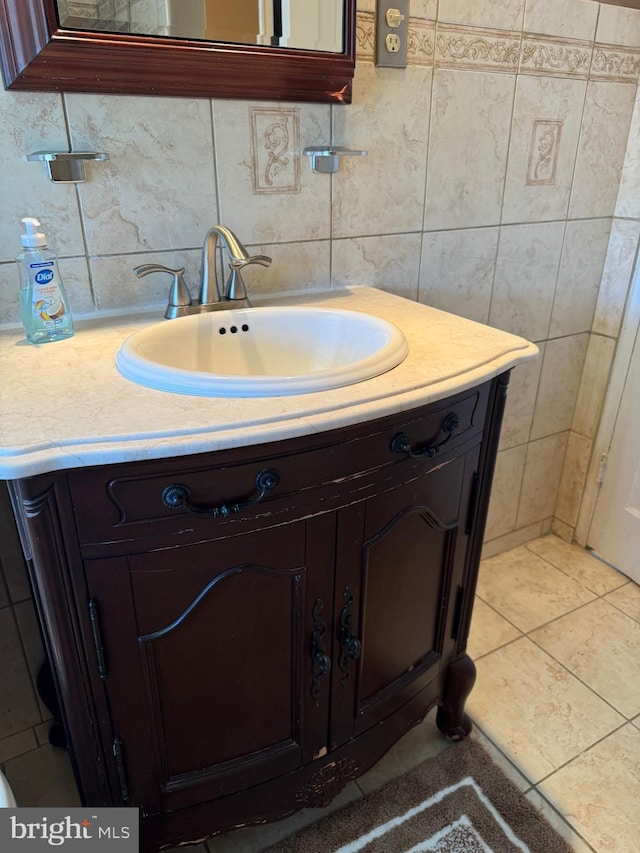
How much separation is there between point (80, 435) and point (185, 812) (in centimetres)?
69

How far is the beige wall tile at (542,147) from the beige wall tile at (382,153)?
0.29 m

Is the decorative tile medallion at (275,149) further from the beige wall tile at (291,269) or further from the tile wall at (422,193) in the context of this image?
the beige wall tile at (291,269)

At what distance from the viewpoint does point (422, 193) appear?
1.47 m

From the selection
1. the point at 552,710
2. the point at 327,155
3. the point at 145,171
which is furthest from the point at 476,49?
the point at 552,710

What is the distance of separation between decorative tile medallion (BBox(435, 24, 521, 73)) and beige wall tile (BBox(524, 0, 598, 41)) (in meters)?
0.06

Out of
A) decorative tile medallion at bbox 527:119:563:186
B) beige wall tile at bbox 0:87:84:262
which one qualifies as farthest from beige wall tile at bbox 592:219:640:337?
beige wall tile at bbox 0:87:84:262

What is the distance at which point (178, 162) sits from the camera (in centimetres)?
117

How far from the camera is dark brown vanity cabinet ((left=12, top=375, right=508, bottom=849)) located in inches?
31.7

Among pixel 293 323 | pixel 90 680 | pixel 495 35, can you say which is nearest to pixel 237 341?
pixel 293 323

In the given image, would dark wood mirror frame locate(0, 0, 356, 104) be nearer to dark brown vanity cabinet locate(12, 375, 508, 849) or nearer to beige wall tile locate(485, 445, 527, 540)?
dark brown vanity cabinet locate(12, 375, 508, 849)

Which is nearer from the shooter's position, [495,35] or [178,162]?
[178,162]

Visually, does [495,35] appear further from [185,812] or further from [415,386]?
[185,812]

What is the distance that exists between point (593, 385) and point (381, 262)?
3.00ft

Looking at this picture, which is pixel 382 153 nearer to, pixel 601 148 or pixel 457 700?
pixel 601 148
